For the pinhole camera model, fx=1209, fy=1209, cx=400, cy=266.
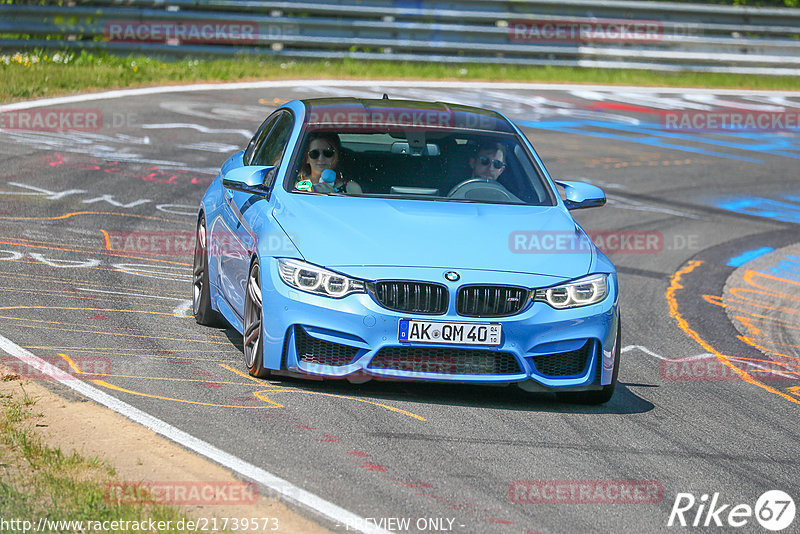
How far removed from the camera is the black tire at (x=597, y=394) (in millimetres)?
7062

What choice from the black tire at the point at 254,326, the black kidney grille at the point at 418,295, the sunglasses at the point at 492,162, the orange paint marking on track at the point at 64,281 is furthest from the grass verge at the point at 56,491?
the sunglasses at the point at 492,162

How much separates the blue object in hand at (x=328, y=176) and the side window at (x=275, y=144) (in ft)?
1.10

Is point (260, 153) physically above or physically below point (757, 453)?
above

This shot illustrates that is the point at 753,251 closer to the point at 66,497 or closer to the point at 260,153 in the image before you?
the point at 260,153

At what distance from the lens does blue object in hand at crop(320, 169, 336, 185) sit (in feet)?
25.8

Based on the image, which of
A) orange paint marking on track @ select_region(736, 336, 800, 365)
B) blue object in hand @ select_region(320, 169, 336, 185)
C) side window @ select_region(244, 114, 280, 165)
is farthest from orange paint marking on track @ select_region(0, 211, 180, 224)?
Answer: orange paint marking on track @ select_region(736, 336, 800, 365)

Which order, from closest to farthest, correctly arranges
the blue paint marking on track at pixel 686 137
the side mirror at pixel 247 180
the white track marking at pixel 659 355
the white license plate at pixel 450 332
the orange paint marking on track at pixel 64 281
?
1. the white license plate at pixel 450 332
2. the side mirror at pixel 247 180
3. the white track marking at pixel 659 355
4. the orange paint marking on track at pixel 64 281
5. the blue paint marking on track at pixel 686 137

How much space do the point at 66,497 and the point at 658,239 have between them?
10.4 meters

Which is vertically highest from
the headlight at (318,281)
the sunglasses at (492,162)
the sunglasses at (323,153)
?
the sunglasses at (323,153)

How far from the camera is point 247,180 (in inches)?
300

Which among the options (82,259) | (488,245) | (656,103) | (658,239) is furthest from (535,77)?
(488,245)

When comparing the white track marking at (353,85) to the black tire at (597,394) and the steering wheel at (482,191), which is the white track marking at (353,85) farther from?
the black tire at (597,394)

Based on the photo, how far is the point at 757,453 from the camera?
6438mm

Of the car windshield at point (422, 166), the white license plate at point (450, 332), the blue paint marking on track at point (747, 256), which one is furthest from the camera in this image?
the blue paint marking on track at point (747, 256)
